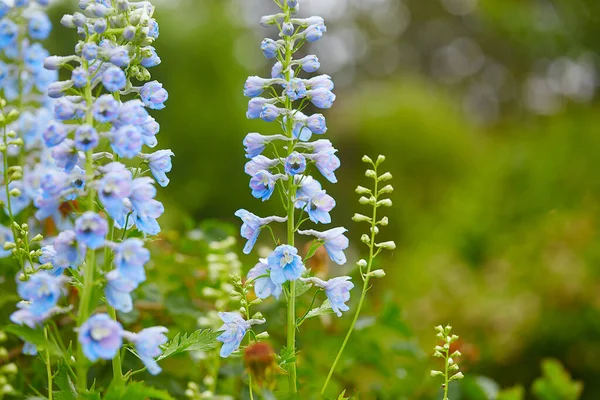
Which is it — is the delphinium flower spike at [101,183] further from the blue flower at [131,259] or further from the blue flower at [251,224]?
the blue flower at [251,224]

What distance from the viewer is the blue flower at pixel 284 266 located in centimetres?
172

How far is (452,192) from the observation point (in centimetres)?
1082

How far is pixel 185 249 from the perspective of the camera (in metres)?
3.01

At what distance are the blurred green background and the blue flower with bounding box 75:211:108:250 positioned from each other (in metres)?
1.23

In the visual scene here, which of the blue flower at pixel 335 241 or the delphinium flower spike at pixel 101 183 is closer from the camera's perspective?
the delphinium flower spike at pixel 101 183

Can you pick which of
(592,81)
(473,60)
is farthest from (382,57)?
(592,81)

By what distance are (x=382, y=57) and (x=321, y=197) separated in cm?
2462

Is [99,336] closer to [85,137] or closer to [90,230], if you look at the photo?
[90,230]

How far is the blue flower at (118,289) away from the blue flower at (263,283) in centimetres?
39

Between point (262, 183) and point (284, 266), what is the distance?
243mm

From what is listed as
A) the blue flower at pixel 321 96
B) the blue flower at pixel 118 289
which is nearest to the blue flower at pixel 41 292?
the blue flower at pixel 118 289

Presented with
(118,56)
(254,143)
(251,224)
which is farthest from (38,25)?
(251,224)

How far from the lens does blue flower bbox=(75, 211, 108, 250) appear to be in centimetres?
143

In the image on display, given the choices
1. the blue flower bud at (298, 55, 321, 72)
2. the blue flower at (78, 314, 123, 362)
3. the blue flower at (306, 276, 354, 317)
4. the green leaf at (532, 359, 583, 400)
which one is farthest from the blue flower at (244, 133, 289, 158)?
the green leaf at (532, 359, 583, 400)
